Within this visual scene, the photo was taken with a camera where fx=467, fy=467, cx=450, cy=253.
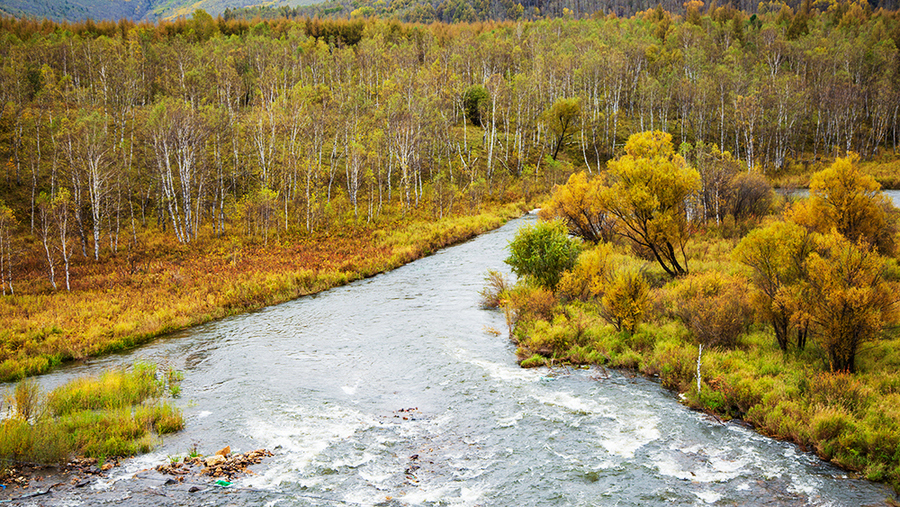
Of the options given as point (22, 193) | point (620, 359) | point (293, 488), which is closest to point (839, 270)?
point (620, 359)

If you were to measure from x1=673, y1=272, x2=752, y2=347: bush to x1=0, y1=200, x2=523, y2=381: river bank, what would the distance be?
21279 mm

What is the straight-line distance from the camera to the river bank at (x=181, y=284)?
64.1 ft

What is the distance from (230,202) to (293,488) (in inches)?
1840

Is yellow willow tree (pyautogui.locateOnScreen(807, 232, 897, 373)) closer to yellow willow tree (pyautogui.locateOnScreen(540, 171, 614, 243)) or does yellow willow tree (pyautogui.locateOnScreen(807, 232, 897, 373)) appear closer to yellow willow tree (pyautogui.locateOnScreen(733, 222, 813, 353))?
yellow willow tree (pyautogui.locateOnScreen(733, 222, 813, 353))

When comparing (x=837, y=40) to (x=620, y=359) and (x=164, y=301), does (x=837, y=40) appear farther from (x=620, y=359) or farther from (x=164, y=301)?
(x=164, y=301)

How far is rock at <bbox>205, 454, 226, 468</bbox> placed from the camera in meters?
10.3

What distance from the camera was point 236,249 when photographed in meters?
37.7

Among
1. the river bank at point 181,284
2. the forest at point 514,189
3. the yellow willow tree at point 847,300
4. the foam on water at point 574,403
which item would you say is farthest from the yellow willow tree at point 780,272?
the river bank at point 181,284

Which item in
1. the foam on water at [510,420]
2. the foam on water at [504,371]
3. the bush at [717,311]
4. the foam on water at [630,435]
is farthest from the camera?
the bush at [717,311]

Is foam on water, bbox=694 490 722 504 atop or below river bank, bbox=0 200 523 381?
atop

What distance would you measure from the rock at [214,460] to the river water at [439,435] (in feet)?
2.52

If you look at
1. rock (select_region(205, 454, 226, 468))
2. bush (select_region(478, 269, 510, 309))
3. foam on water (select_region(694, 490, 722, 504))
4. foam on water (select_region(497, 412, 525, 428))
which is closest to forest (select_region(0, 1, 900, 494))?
bush (select_region(478, 269, 510, 309))

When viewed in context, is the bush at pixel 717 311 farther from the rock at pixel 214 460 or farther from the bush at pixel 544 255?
the rock at pixel 214 460

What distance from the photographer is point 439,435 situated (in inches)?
475
